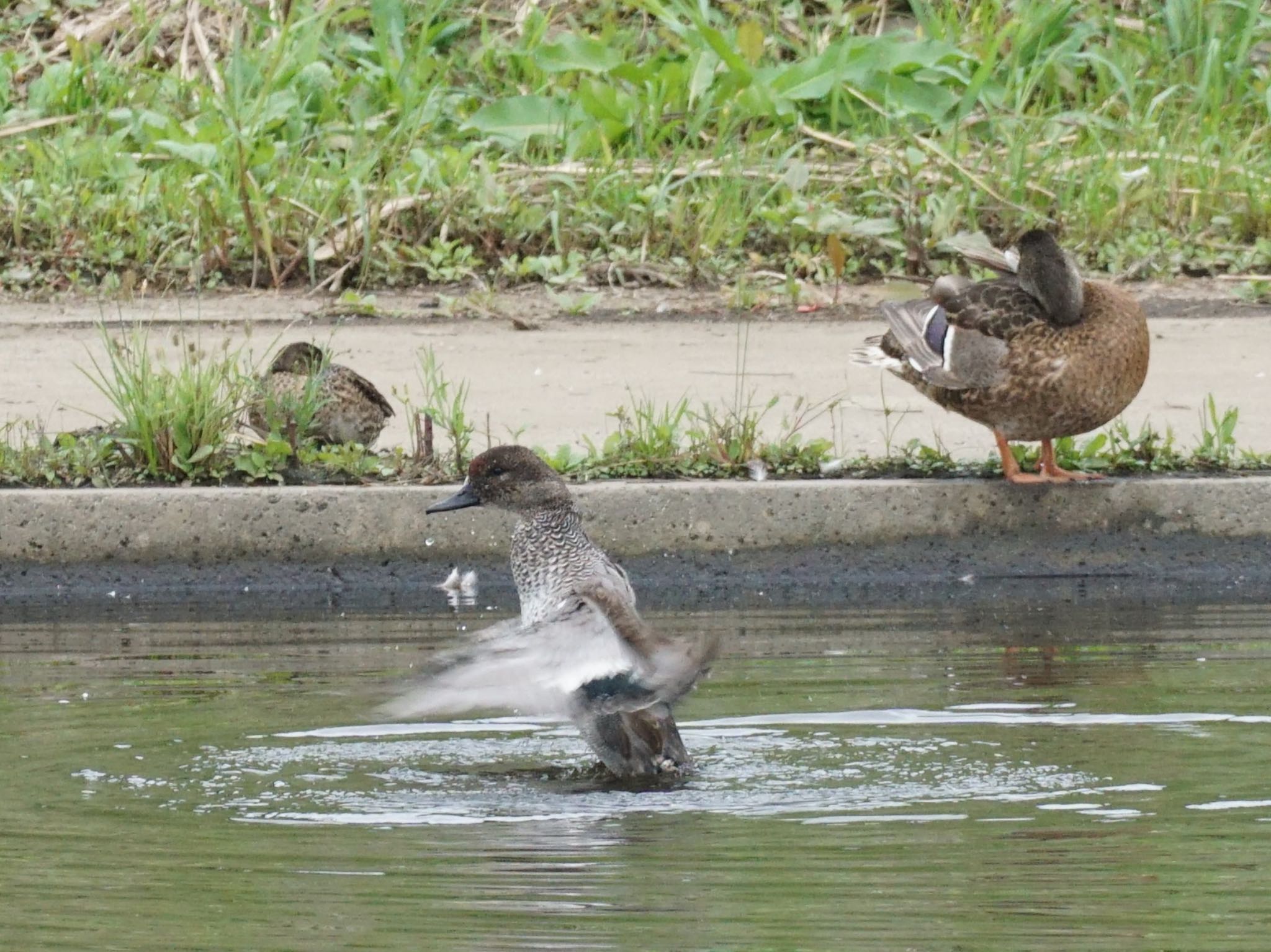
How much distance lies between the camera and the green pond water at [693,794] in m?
3.61

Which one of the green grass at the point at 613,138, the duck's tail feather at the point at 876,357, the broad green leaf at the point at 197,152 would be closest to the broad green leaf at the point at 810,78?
the green grass at the point at 613,138

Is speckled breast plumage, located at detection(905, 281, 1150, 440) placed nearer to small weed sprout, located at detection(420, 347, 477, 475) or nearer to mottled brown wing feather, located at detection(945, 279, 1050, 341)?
mottled brown wing feather, located at detection(945, 279, 1050, 341)

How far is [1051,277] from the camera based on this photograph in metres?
7.03

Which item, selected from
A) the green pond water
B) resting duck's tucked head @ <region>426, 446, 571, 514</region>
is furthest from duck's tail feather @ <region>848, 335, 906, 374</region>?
resting duck's tucked head @ <region>426, 446, 571, 514</region>

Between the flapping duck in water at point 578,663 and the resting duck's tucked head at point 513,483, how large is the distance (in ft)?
0.28

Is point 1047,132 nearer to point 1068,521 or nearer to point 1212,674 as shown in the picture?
point 1068,521

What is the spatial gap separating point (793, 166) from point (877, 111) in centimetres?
93

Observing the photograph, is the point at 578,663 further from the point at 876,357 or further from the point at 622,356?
the point at 622,356

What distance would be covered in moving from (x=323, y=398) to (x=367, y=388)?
26 centimetres

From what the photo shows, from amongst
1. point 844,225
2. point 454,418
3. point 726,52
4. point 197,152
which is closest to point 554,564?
point 454,418

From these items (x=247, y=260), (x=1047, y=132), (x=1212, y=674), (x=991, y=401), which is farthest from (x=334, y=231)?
(x=1212, y=674)

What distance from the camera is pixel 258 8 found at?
1335 centimetres

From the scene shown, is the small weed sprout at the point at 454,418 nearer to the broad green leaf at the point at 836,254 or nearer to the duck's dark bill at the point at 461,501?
the duck's dark bill at the point at 461,501

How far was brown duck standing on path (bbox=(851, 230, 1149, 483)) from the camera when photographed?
22.5 feet
